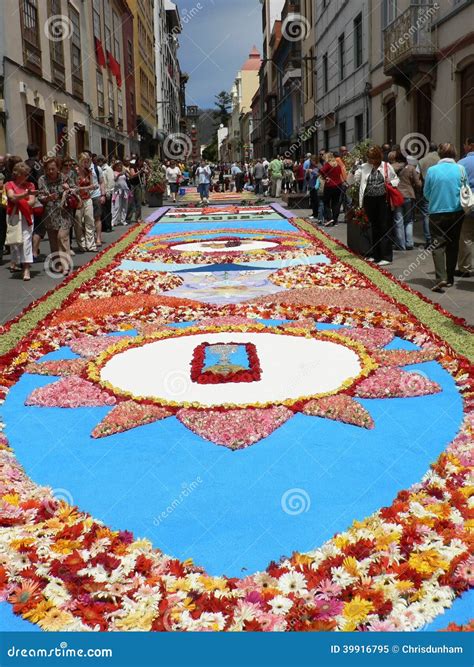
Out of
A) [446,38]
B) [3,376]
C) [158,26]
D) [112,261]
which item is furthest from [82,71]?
[158,26]

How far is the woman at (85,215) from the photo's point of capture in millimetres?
13781

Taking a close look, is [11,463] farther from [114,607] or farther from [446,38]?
[446,38]

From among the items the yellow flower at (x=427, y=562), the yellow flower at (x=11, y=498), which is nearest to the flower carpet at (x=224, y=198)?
the yellow flower at (x=11, y=498)

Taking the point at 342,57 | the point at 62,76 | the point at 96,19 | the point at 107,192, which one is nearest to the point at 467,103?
the point at 107,192

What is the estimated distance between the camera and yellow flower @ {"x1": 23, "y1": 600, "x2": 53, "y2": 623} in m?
2.77

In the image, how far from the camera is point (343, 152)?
19.5 meters

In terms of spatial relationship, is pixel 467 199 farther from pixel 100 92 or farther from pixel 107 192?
pixel 100 92

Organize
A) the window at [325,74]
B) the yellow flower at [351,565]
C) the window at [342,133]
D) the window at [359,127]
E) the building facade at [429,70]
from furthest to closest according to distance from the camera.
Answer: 1. the window at [325,74]
2. the window at [342,133]
3. the window at [359,127]
4. the building facade at [429,70]
5. the yellow flower at [351,565]

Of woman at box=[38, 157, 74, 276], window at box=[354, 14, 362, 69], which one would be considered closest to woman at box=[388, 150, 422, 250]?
woman at box=[38, 157, 74, 276]

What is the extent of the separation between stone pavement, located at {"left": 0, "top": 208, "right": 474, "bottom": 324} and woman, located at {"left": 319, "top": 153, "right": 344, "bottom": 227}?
12.4 feet

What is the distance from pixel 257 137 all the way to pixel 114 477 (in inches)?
3370

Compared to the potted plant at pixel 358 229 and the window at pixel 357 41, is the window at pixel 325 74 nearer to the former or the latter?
the window at pixel 357 41

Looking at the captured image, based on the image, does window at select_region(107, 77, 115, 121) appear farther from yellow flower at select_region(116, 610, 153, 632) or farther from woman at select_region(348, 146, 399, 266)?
yellow flower at select_region(116, 610, 153, 632)

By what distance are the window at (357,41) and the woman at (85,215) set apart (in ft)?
57.2
